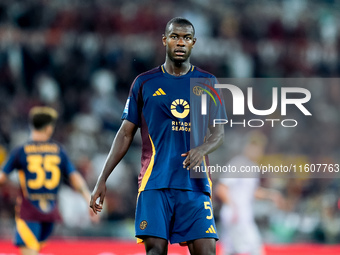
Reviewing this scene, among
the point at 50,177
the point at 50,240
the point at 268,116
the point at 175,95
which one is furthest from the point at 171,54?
the point at 268,116

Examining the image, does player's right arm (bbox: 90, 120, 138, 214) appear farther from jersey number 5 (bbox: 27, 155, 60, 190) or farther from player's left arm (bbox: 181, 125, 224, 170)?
jersey number 5 (bbox: 27, 155, 60, 190)

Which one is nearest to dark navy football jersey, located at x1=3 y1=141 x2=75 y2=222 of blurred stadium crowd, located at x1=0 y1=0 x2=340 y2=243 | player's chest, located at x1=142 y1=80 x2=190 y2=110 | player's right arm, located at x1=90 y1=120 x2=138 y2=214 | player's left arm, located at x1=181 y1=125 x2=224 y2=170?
player's right arm, located at x1=90 y1=120 x2=138 y2=214

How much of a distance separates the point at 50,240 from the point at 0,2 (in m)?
6.22

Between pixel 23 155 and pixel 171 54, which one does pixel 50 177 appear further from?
pixel 171 54

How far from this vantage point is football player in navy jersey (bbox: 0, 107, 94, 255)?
308 inches

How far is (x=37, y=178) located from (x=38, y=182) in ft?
0.15

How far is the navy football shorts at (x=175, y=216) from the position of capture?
4922mm

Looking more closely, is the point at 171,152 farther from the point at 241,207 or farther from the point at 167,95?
the point at 241,207

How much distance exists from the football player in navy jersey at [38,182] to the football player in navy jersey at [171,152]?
2874mm

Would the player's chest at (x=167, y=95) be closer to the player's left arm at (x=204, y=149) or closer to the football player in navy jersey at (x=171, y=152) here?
the football player in navy jersey at (x=171, y=152)

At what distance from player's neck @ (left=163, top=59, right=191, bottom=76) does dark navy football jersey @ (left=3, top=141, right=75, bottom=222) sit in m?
3.25

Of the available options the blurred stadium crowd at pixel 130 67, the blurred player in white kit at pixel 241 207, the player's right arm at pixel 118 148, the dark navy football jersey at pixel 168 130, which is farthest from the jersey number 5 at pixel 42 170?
the blurred stadium crowd at pixel 130 67

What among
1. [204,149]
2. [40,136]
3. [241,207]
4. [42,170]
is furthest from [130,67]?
[204,149]

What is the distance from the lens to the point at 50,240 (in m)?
12.9
